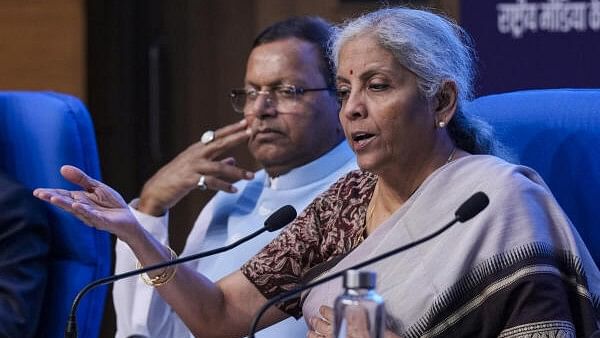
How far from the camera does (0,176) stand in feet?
8.79

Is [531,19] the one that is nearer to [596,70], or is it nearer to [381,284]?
[596,70]

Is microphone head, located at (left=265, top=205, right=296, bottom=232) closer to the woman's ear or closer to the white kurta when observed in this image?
the woman's ear

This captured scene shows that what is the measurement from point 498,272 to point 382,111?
1.22 feet

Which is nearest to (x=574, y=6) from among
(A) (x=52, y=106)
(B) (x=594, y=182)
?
(B) (x=594, y=182)

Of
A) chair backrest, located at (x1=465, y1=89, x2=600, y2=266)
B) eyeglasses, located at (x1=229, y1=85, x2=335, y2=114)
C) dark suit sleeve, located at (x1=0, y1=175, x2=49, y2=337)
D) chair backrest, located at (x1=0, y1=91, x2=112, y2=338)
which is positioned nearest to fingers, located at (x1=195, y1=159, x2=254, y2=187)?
eyeglasses, located at (x1=229, y1=85, x2=335, y2=114)

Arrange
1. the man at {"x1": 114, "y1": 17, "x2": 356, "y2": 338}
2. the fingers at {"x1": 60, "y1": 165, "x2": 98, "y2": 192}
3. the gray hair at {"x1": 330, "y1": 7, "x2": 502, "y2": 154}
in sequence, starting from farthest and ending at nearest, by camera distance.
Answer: the man at {"x1": 114, "y1": 17, "x2": 356, "y2": 338} → the fingers at {"x1": 60, "y1": 165, "x2": 98, "y2": 192} → the gray hair at {"x1": 330, "y1": 7, "x2": 502, "y2": 154}

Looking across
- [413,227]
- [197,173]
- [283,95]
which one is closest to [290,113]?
[283,95]

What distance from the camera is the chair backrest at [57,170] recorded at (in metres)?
2.73

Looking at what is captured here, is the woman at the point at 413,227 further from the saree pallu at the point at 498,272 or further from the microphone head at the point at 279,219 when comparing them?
the microphone head at the point at 279,219

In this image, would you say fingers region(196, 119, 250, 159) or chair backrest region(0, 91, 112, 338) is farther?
fingers region(196, 119, 250, 159)

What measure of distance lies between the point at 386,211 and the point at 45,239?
32.6 inches

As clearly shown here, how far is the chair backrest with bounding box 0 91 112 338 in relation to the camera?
8.96ft

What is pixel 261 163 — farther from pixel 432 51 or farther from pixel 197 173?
pixel 432 51

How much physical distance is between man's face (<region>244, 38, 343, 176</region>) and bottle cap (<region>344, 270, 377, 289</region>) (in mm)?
1166
